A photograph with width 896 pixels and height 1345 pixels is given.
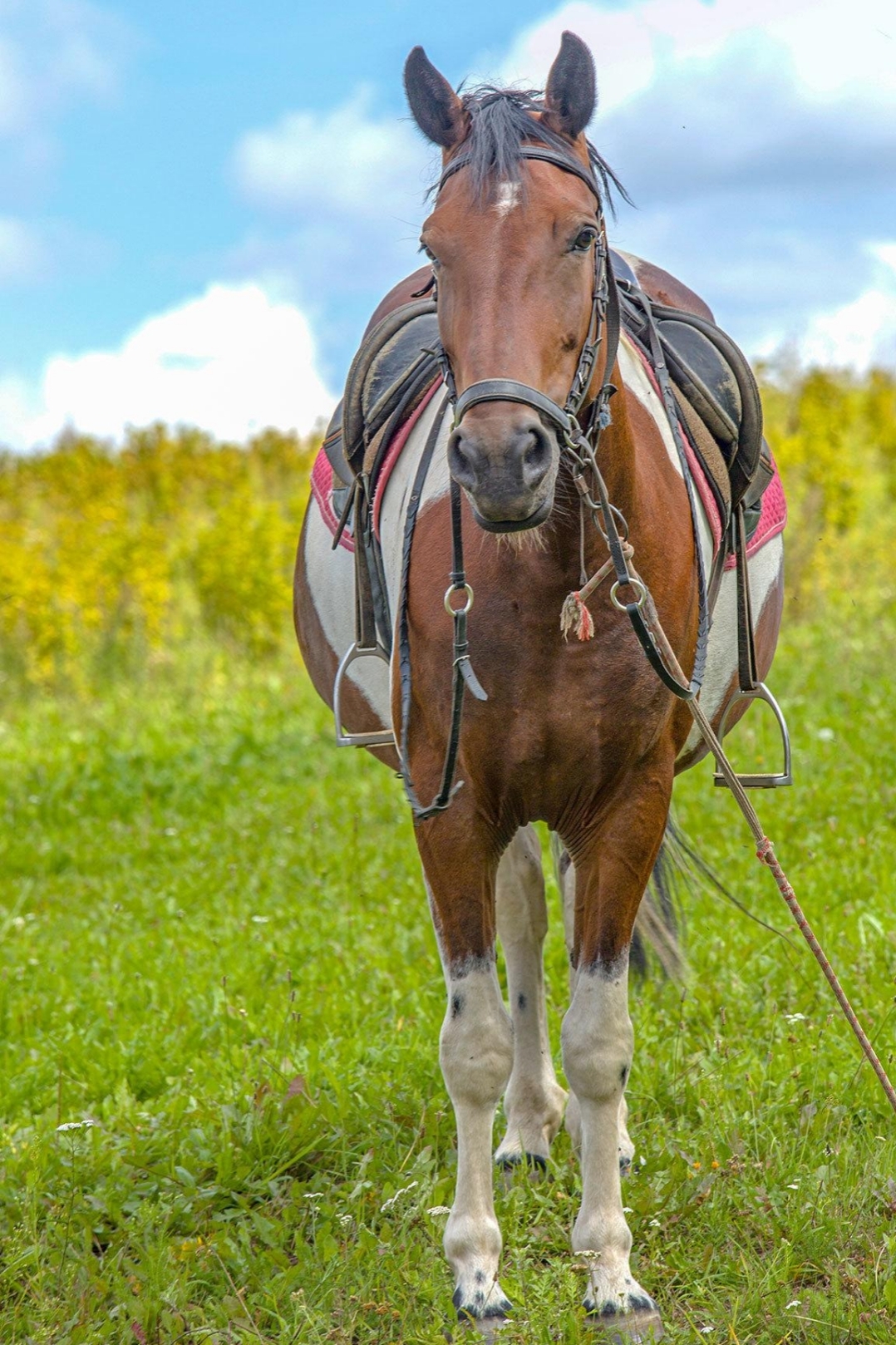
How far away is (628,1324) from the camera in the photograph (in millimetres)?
2809

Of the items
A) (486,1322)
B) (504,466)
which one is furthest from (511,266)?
(486,1322)

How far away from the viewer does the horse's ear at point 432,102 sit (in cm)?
254

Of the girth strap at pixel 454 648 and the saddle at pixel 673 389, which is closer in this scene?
the girth strap at pixel 454 648

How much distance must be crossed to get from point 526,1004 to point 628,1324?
1.09m

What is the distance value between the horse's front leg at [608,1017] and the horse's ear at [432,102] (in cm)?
138

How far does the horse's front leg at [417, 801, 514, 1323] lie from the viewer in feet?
9.36

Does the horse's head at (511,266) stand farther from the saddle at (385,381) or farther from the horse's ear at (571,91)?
the saddle at (385,381)

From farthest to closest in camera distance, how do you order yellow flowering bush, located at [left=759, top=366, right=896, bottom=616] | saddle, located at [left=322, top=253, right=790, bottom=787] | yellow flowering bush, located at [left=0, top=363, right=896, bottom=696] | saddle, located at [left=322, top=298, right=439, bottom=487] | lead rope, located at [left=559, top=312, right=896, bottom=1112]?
1. yellow flowering bush, located at [left=0, top=363, right=896, bottom=696]
2. yellow flowering bush, located at [left=759, top=366, right=896, bottom=616]
3. saddle, located at [left=322, top=298, right=439, bottom=487]
4. saddle, located at [left=322, top=253, right=790, bottom=787]
5. lead rope, located at [left=559, top=312, right=896, bottom=1112]

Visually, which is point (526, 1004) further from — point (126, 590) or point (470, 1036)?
point (126, 590)

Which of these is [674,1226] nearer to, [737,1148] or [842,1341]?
[737,1148]

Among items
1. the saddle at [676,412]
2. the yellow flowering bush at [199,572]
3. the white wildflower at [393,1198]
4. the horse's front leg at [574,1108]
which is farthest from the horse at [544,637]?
the yellow flowering bush at [199,572]

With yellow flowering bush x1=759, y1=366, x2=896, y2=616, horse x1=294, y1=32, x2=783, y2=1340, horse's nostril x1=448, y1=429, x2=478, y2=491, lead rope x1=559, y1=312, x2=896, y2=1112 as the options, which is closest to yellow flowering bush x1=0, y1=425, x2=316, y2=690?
yellow flowering bush x1=759, y1=366, x2=896, y2=616

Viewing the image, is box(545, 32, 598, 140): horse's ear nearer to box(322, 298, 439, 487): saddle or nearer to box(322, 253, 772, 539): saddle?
box(322, 253, 772, 539): saddle

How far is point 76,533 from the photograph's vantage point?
1145cm
